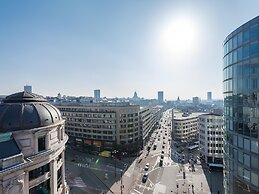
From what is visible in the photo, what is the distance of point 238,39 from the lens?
106 feet

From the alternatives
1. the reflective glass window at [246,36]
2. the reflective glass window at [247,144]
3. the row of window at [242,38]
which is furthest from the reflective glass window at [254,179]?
the reflective glass window at [246,36]

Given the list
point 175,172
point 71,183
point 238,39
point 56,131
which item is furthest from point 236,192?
point 71,183

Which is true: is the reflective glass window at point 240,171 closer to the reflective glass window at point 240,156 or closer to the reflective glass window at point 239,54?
the reflective glass window at point 240,156

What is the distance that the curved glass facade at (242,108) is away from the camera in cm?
2891

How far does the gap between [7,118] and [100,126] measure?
71938mm

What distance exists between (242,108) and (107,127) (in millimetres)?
77347

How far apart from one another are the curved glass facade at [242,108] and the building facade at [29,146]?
29.5 metres

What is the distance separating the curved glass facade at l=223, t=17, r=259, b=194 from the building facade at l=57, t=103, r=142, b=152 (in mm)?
67786

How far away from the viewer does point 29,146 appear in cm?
3180

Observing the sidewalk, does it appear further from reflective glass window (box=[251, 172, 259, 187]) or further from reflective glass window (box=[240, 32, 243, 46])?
reflective glass window (box=[240, 32, 243, 46])

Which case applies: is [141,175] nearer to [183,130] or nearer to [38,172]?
[38,172]

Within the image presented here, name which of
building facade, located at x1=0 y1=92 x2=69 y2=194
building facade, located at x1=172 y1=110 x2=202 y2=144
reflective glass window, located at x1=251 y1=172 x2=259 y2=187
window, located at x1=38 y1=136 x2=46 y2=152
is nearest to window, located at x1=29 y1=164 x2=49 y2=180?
building facade, located at x1=0 y1=92 x2=69 y2=194

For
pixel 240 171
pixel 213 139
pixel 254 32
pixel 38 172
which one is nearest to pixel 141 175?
pixel 213 139

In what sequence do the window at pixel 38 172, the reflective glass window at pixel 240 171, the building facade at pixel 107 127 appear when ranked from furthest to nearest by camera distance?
the building facade at pixel 107 127, the reflective glass window at pixel 240 171, the window at pixel 38 172
